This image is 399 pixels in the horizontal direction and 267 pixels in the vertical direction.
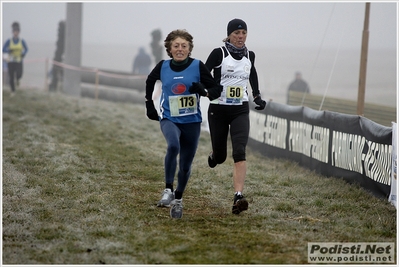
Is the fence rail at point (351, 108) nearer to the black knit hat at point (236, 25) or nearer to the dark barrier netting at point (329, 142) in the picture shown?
the dark barrier netting at point (329, 142)

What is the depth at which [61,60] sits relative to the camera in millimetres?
28906

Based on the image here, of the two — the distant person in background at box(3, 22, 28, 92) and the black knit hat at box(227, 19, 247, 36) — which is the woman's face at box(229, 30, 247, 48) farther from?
the distant person in background at box(3, 22, 28, 92)

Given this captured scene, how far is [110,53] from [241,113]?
51.5m

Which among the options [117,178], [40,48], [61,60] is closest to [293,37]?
[40,48]

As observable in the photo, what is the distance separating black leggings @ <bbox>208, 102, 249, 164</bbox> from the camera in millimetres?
7520

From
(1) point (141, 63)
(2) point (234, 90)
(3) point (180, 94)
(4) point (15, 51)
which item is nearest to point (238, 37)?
(2) point (234, 90)

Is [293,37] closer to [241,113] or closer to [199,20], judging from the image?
[199,20]

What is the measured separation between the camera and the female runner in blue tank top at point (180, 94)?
7066 millimetres

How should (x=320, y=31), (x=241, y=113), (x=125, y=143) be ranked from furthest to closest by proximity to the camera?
(x=320, y=31)
(x=125, y=143)
(x=241, y=113)

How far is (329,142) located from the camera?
1024 cm

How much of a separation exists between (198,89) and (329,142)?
3.80m

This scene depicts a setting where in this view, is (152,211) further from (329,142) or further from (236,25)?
(329,142)

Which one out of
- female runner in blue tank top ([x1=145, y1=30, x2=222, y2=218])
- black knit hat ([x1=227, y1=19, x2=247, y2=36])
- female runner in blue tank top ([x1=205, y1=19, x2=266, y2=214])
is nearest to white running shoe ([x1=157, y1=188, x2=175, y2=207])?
female runner in blue tank top ([x1=145, y1=30, x2=222, y2=218])

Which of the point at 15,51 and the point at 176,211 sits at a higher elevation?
the point at 15,51
